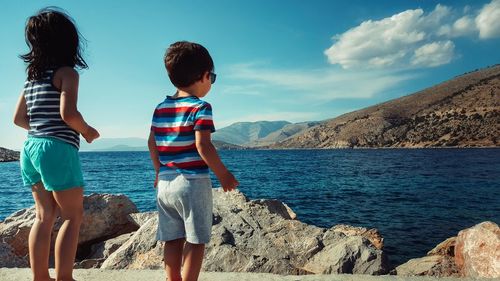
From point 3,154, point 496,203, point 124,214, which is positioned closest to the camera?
point 124,214

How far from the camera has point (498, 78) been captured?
13312 cm

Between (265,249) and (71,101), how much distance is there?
3592mm

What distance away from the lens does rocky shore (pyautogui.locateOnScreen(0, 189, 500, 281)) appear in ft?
17.1

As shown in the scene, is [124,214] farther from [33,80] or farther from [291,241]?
[33,80]

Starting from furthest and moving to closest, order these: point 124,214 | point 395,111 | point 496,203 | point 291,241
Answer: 1. point 395,111
2. point 496,203
3. point 124,214
4. point 291,241

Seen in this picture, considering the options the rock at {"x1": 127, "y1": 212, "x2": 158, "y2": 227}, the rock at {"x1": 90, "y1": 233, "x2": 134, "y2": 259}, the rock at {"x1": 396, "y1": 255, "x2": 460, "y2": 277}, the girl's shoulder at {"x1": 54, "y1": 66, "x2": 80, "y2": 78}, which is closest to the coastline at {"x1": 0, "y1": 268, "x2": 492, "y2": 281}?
the girl's shoulder at {"x1": 54, "y1": 66, "x2": 80, "y2": 78}

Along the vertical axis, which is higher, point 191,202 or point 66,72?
point 66,72

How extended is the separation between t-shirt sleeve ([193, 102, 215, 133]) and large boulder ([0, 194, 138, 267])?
232 inches

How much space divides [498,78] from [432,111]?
935 inches

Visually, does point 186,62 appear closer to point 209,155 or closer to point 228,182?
point 209,155

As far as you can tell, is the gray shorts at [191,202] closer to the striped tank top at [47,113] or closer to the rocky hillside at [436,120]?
the striped tank top at [47,113]

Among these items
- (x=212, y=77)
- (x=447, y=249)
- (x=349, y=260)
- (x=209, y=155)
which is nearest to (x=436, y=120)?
(x=447, y=249)

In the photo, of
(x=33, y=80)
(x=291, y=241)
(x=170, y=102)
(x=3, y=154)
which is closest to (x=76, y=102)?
(x=33, y=80)

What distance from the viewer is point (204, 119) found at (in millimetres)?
2895
